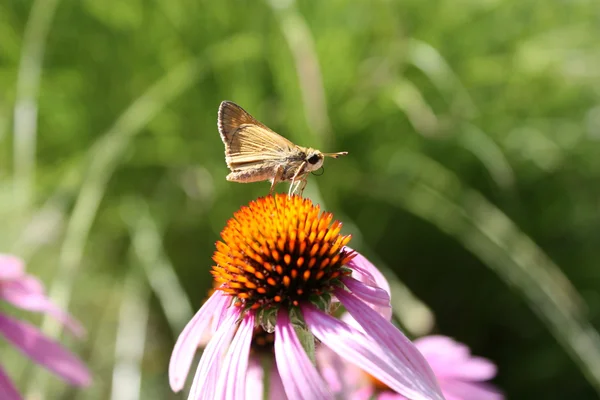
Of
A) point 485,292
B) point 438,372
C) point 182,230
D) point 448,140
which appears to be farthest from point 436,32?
point 438,372

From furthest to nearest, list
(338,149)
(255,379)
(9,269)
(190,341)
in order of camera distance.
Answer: (338,149) < (9,269) < (255,379) < (190,341)

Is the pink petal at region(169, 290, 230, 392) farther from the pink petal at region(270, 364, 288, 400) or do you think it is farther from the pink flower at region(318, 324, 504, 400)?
the pink flower at region(318, 324, 504, 400)

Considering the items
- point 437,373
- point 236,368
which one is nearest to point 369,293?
point 236,368

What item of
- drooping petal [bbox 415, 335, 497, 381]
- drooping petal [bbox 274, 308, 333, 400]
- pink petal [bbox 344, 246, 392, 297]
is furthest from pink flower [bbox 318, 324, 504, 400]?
drooping petal [bbox 274, 308, 333, 400]

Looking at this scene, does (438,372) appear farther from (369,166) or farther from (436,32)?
(436,32)

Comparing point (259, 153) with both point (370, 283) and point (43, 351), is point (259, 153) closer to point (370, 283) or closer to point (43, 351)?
point (370, 283)

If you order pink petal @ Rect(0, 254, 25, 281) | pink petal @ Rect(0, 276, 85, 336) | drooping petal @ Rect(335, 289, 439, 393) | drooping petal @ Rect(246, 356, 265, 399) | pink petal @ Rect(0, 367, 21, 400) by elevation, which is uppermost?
drooping petal @ Rect(335, 289, 439, 393)
